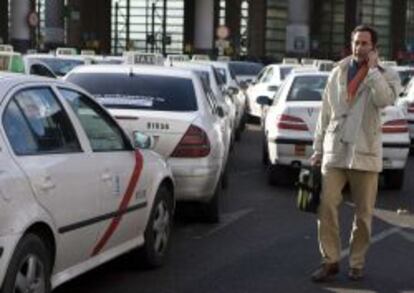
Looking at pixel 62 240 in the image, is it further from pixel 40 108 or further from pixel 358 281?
pixel 358 281

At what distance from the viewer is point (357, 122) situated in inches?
279

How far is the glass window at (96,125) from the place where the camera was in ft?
21.3

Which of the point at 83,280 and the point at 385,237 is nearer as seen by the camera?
the point at 83,280

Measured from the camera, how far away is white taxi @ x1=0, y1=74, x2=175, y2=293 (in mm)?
5250

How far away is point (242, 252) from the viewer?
8.34 metres

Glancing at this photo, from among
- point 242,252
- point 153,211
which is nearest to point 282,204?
point 242,252

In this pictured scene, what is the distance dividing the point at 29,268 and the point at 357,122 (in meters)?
2.76

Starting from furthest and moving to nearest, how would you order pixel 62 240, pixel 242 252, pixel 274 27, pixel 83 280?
1. pixel 274 27
2. pixel 242 252
3. pixel 83 280
4. pixel 62 240

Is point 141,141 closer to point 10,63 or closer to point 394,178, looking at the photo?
point 394,178

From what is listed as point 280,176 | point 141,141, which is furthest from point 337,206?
point 280,176

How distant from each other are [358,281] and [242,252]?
134cm

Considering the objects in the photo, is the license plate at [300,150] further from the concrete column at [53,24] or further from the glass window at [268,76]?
the concrete column at [53,24]

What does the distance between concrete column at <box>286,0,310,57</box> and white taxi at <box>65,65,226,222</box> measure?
4818 centimetres

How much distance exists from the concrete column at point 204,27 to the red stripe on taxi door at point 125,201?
65524 mm
